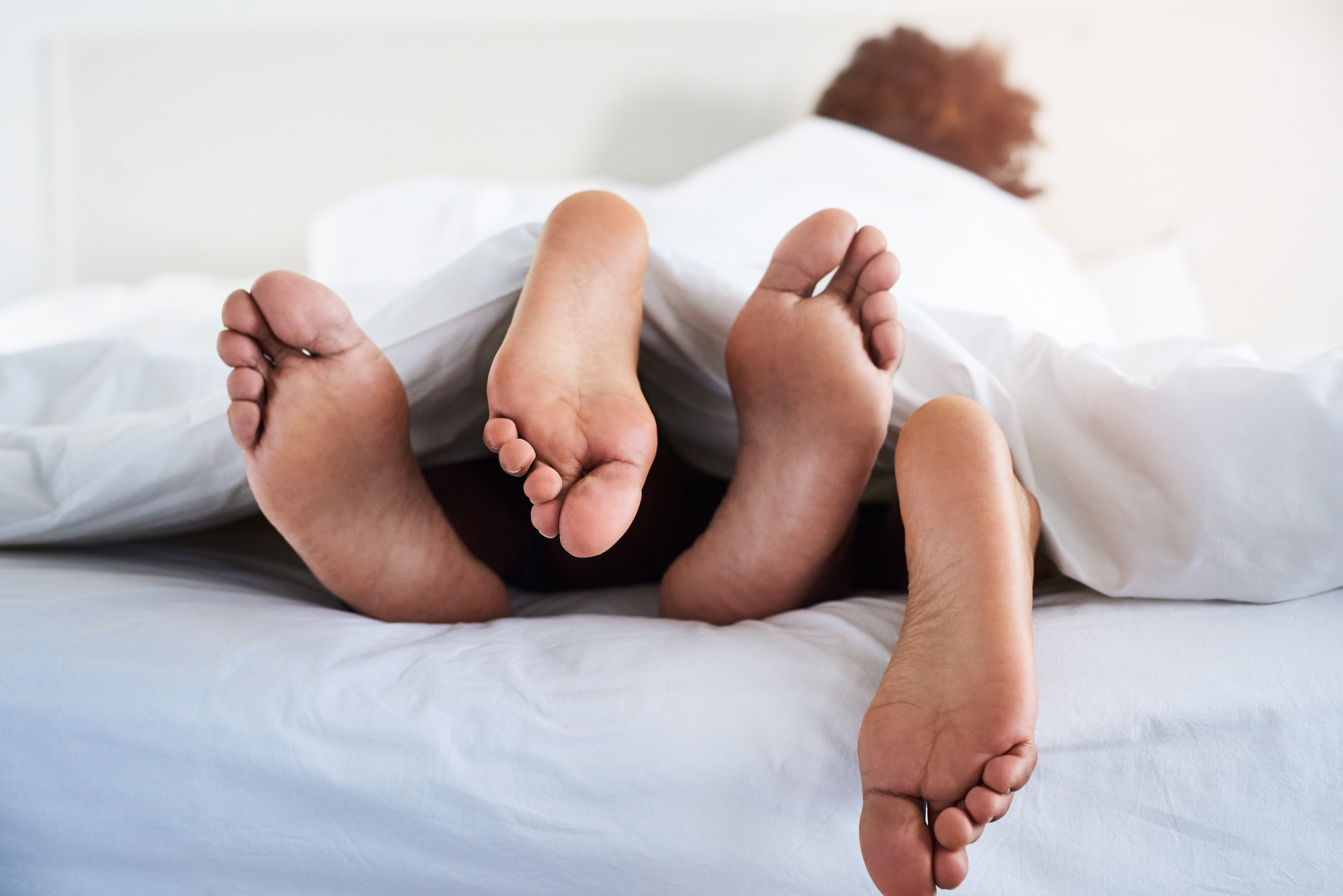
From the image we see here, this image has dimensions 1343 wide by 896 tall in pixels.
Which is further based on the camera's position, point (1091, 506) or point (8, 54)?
point (8, 54)

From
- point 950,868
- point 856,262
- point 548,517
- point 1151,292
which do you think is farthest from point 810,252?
point 1151,292

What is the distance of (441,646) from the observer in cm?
47

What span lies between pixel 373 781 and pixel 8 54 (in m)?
1.98

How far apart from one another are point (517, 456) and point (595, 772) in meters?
0.16

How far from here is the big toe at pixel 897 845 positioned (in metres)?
0.34

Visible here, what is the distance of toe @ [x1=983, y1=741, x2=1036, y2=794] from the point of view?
0.34 m

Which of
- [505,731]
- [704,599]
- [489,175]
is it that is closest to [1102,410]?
[704,599]

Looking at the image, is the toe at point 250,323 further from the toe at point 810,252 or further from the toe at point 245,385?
the toe at point 810,252

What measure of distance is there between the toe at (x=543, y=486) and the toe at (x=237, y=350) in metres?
0.19

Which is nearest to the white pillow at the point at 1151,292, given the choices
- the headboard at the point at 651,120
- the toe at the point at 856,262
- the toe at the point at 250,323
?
the headboard at the point at 651,120

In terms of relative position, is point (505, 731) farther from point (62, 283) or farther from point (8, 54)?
point (8, 54)

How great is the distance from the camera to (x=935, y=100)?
4.89 ft

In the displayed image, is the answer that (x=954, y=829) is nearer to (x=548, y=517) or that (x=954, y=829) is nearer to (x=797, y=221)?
(x=548, y=517)

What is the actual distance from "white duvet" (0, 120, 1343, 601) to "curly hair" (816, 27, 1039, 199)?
81 cm
